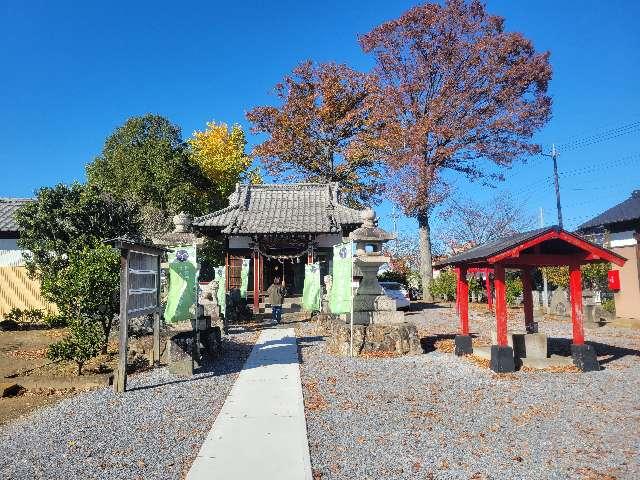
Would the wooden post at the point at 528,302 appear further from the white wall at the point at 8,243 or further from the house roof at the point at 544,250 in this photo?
the white wall at the point at 8,243

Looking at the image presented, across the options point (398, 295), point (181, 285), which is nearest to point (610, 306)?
point (398, 295)

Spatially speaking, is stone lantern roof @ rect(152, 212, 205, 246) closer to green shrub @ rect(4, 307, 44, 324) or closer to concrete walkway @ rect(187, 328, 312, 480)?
concrete walkway @ rect(187, 328, 312, 480)

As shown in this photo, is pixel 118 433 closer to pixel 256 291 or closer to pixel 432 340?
pixel 432 340

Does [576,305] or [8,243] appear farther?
[8,243]

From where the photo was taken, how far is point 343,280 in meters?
10.7

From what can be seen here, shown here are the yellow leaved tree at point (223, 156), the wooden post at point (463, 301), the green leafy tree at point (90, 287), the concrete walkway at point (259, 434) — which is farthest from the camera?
the yellow leaved tree at point (223, 156)

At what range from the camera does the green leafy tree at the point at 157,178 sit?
91.9 ft

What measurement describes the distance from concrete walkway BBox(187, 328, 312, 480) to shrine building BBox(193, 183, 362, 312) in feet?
38.5

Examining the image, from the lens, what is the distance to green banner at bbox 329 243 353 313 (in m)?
10.5

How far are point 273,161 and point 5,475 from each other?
96.5 ft

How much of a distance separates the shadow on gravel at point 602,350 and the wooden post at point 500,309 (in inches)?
88.7

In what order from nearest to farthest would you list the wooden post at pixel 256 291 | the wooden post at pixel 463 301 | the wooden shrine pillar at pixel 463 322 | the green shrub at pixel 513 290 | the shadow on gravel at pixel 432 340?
the wooden shrine pillar at pixel 463 322
the wooden post at pixel 463 301
the shadow on gravel at pixel 432 340
the wooden post at pixel 256 291
the green shrub at pixel 513 290

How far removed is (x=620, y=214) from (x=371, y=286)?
12936 millimetres

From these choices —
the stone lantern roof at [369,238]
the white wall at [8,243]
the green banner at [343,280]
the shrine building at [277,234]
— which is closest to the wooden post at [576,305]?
the stone lantern roof at [369,238]
